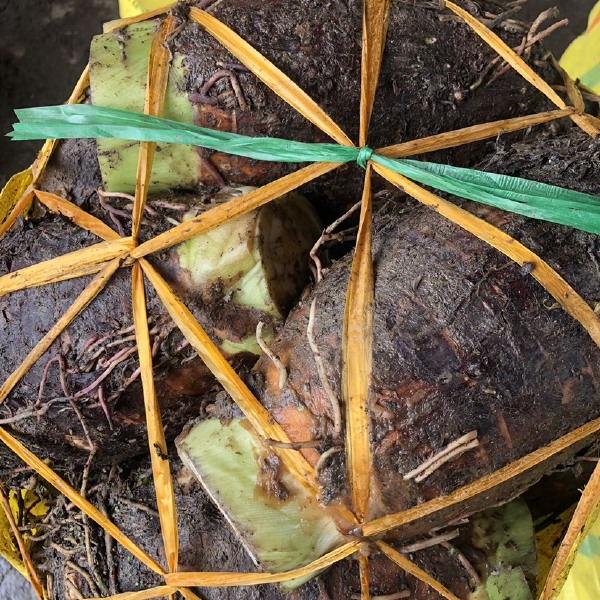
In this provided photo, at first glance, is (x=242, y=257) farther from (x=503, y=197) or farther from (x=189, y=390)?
(x=503, y=197)

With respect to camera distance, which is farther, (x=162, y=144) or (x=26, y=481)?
(x=26, y=481)

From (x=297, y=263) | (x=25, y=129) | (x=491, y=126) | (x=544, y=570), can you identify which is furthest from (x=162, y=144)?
(x=544, y=570)

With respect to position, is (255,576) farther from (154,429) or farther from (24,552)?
(24,552)

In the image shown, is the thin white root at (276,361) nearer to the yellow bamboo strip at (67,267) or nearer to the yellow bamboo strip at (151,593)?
the yellow bamboo strip at (67,267)

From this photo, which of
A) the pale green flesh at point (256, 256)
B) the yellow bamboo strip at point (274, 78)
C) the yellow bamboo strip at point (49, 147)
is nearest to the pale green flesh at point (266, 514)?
the pale green flesh at point (256, 256)

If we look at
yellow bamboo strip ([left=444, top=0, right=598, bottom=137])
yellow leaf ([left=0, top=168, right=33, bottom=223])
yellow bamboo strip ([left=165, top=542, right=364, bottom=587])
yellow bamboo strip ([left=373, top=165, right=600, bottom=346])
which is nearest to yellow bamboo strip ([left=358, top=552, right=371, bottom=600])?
yellow bamboo strip ([left=165, top=542, right=364, bottom=587])

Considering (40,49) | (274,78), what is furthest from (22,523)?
(40,49)
